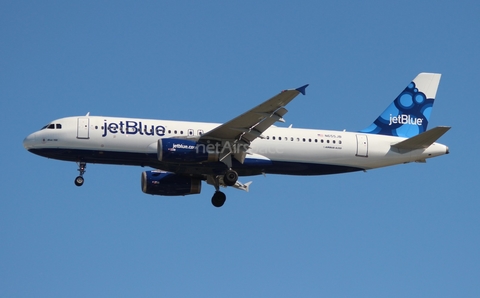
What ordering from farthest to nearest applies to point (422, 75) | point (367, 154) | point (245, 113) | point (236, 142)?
point (422, 75), point (367, 154), point (236, 142), point (245, 113)

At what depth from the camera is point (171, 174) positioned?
49.2 metres

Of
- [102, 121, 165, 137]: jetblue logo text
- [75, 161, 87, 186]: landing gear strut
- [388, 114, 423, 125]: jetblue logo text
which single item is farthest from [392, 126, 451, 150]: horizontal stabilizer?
[75, 161, 87, 186]: landing gear strut

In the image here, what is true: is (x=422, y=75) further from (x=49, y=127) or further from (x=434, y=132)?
(x=49, y=127)

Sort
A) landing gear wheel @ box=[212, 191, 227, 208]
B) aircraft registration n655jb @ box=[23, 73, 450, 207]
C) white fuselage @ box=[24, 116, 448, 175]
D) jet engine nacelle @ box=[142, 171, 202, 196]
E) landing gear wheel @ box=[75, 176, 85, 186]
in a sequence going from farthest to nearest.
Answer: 1. jet engine nacelle @ box=[142, 171, 202, 196]
2. landing gear wheel @ box=[212, 191, 227, 208]
3. landing gear wheel @ box=[75, 176, 85, 186]
4. white fuselage @ box=[24, 116, 448, 175]
5. aircraft registration n655jb @ box=[23, 73, 450, 207]

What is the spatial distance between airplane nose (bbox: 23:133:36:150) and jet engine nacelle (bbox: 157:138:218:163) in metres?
6.93

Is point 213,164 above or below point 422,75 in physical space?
below

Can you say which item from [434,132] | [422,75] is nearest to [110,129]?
[434,132]

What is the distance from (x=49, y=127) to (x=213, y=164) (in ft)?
29.0

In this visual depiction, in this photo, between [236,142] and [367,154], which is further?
[367,154]

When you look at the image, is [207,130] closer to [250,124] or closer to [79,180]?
[250,124]

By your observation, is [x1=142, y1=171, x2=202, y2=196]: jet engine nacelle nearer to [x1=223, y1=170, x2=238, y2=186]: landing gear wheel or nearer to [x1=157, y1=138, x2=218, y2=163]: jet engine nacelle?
[x1=223, y1=170, x2=238, y2=186]: landing gear wheel

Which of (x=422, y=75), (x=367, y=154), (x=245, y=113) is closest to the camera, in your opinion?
(x=245, y=113)

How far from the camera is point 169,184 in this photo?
49.0m

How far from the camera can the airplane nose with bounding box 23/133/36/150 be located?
45.5 m
